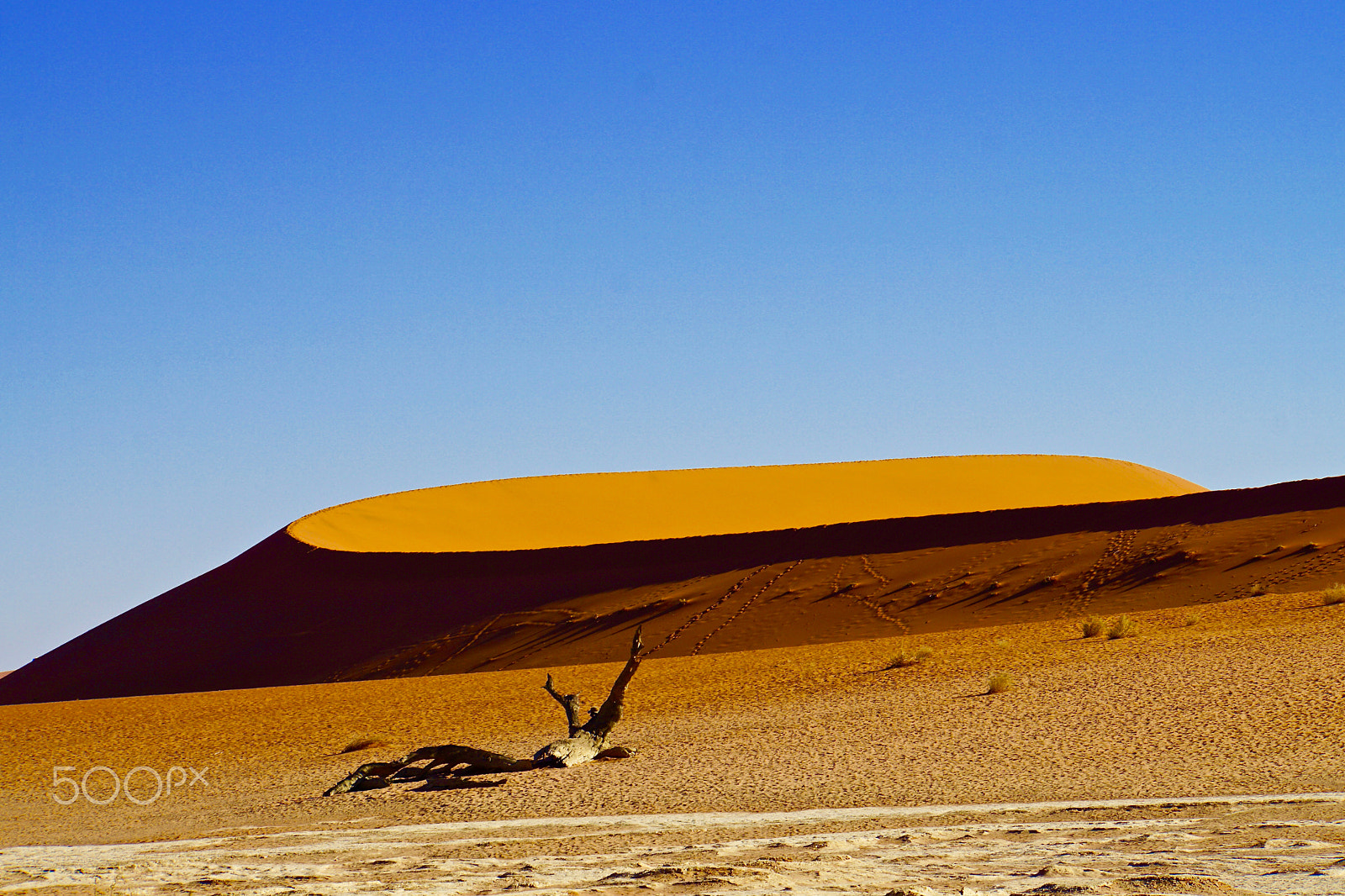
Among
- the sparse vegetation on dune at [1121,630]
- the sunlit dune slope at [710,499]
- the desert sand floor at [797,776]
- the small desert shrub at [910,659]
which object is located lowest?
the desert sand floor at [797,776]

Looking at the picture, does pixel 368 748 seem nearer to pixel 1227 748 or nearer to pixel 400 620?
pixel 1227 748

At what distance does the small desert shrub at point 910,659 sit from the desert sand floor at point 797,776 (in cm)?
20

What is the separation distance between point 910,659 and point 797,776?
8.14 metres

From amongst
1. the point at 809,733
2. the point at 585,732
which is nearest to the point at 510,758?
the point at 585,732

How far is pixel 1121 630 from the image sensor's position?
62.3ft

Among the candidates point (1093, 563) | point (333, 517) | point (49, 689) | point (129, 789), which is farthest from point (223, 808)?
point (333, 517)

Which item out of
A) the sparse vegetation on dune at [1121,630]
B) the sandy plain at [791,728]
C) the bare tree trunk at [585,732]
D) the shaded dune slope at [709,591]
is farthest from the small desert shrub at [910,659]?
the shaded dune slope at [709,591]

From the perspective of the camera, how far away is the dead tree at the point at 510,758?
481 inches

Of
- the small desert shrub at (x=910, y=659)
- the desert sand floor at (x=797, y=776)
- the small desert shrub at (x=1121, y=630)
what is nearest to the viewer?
the desert sand floor at (x=797, y=776)

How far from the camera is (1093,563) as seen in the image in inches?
1105

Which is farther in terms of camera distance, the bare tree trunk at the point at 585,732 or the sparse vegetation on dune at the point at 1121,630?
the sparse vegetation on dune at the point at 1121,630

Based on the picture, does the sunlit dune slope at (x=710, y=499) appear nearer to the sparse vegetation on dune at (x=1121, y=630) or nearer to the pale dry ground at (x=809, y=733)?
the pale dry ground at (x=809, y=733)

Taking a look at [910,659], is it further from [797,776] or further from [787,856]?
[787,856]

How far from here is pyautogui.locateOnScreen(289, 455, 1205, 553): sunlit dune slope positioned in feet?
201
